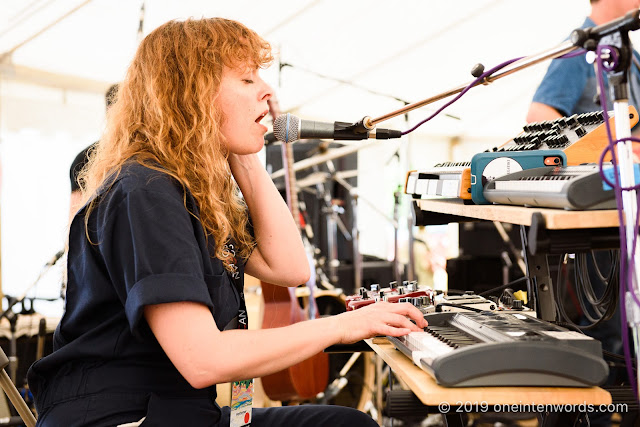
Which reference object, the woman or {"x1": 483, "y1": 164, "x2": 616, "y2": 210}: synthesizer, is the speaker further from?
{"x1": 483, "y1": 164, "x2": 616, "y2": 210}: synthesizer

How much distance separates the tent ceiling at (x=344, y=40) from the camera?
173 inches

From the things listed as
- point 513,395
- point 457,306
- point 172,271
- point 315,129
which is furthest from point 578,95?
point 172,271

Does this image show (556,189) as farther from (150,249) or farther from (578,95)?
(578,95)

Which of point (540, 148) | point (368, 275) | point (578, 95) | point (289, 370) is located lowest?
point (289, 370)

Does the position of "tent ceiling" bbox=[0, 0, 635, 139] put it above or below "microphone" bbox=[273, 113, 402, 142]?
above

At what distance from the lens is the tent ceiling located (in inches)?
173

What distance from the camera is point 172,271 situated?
118 centimetres

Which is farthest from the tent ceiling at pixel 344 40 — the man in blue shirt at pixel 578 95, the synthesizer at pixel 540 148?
the synthesizer at pixel 540 148

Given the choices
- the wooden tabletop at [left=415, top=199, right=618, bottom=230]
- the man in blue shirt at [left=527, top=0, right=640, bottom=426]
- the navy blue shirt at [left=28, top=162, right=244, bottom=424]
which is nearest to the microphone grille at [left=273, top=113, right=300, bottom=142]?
the navy blue shirt at [left=28, top=162, right=244, bottom=424]

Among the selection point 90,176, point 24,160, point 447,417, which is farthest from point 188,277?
point 24,160

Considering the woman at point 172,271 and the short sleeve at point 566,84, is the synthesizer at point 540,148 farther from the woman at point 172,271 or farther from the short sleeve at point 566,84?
the short sleeve at point 566,84

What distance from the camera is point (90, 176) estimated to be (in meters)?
1.48

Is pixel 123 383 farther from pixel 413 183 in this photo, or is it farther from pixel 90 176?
pixel 413 183

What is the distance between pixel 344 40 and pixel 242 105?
4.55 metres
